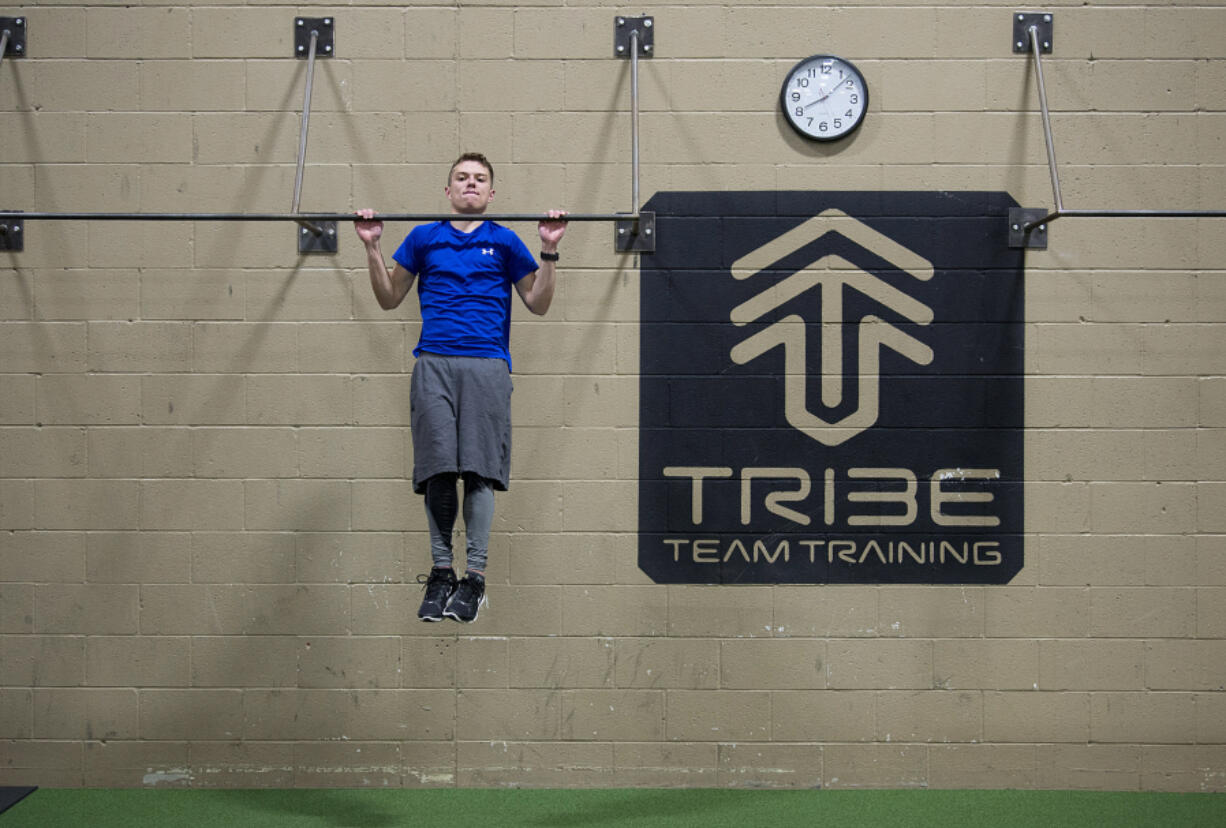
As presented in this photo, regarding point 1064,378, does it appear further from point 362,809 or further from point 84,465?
point 84,465

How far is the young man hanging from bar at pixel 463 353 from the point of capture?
322cm

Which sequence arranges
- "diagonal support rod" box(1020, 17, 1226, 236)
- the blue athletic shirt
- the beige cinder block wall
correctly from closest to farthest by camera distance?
the blue athletic shirt
"diagonal support rod" box(1020, 17, 1226, 236)
the beige cinder block wall

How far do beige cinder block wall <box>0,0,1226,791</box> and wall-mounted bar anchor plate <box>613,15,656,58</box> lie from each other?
4cm

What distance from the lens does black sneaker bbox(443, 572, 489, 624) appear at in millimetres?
3150

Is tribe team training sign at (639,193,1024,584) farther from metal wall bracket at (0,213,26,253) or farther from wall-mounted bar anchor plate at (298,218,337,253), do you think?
metal wall bracket at (0,213,26,253)

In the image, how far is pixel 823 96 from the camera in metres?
3.95

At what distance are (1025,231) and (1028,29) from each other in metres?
0.74

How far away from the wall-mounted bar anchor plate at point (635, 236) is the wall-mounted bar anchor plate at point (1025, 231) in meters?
1.29

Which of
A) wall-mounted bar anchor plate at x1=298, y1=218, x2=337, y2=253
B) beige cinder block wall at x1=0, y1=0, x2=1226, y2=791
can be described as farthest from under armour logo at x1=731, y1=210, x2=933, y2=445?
wall-mounted bar anchor plate at x1=298, y1=218, x2=337, y2=253

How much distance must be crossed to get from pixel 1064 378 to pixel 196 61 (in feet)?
11.1

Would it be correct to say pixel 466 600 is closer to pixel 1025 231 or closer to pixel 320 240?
pixel 320 240

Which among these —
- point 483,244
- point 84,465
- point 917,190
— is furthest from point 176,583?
point 917,190

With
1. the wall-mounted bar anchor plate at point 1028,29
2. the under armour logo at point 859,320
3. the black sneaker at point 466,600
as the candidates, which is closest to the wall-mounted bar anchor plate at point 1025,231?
the under armour logo at point 859,320

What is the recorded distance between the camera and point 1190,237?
155 inches
